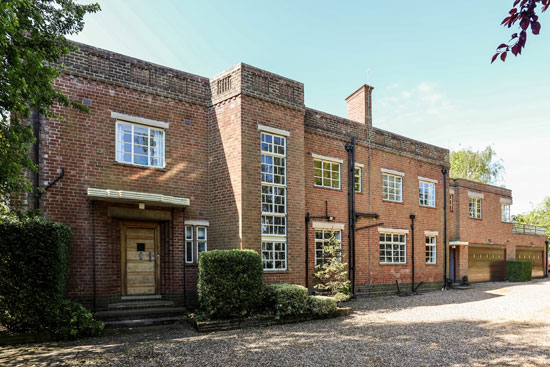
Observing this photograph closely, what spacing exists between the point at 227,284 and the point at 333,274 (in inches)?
228

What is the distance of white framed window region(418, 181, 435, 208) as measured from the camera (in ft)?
62.5

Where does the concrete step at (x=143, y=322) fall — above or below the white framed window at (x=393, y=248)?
below

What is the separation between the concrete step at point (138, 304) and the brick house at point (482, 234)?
54.0ft

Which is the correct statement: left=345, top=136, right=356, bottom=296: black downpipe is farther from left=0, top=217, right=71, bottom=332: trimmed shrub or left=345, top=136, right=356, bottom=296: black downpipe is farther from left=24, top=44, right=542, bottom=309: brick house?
left=0, top=217, right=71, bottom=332: trimmed shrub

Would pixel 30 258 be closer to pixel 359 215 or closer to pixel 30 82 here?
pixel 30 82

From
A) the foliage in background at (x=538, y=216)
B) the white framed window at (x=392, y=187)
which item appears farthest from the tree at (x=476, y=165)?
the white framed window at (x=392, y=187)

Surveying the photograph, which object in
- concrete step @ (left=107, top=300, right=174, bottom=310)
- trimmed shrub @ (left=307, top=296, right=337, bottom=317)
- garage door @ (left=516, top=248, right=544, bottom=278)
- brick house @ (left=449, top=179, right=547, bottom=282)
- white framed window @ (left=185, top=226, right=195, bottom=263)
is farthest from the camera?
garage door @ (left=516, top=248, right=544, bottom=278)

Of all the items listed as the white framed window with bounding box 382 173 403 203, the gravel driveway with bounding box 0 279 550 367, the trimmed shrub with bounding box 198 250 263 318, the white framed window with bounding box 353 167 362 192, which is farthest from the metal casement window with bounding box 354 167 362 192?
the trimmed shrub with bounding box 198 250 263 318

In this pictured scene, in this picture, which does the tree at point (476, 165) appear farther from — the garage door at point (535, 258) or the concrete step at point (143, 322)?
the concrete step at point (143, 322)

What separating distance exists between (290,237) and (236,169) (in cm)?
277

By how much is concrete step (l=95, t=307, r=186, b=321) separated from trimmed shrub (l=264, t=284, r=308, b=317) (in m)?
2.32

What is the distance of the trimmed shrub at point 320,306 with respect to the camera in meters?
10.7

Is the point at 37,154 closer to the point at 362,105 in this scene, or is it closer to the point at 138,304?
the point at 138,304

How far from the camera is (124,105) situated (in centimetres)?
1095
